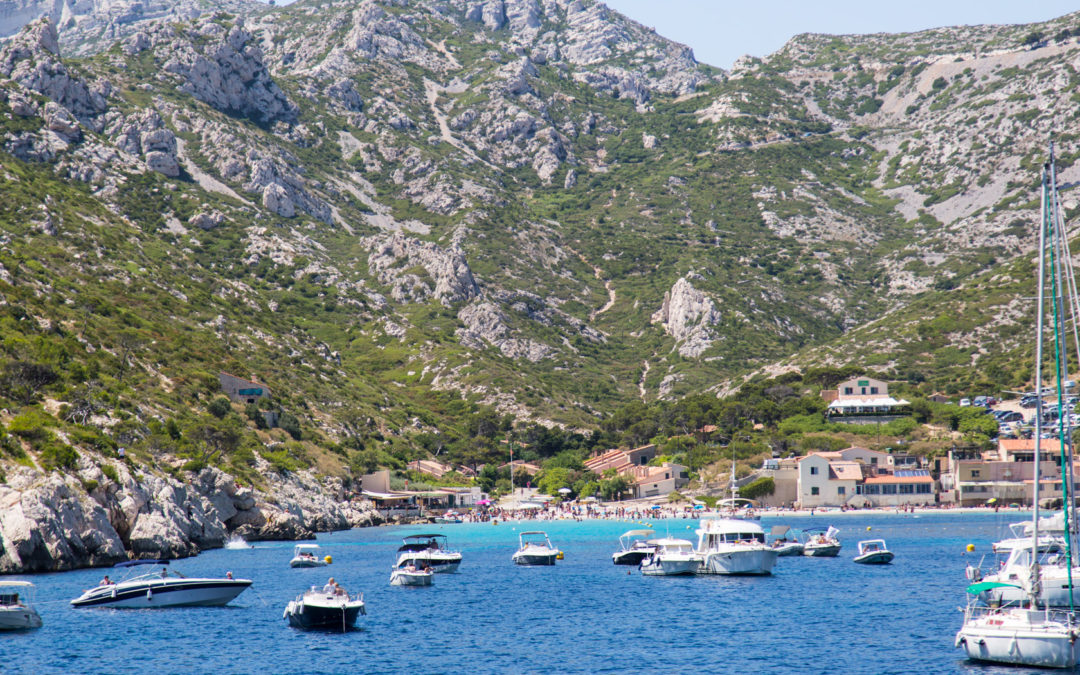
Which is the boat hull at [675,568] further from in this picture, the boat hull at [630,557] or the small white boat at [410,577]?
the small white boat at [410,577]

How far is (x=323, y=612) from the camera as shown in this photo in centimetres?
5541

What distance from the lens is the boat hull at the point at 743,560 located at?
77.1 m

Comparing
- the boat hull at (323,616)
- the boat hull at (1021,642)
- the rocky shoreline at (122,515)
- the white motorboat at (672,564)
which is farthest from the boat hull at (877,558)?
the rocky shoreline at (122,515)

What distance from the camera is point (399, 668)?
45.5 metres

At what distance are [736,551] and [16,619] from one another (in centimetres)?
4890

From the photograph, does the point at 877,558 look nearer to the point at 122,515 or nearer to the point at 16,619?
the point at 122,515

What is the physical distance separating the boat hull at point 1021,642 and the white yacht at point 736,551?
3561cm

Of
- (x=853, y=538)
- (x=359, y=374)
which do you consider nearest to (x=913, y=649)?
(x=853, y=538)

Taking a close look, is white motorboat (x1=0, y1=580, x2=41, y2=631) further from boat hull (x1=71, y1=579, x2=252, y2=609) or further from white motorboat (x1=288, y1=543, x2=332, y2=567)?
white motorboat (x1=288, y1=543, x2=332, y2=567)

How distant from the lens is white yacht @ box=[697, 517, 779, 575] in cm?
7725

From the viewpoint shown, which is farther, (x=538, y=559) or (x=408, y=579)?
(x=538, y=559)

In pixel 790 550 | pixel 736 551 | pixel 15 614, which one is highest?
pixel 736 551

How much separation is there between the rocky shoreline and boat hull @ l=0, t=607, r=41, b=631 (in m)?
17.7

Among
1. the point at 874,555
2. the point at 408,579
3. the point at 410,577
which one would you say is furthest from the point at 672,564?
the point at 408,579
